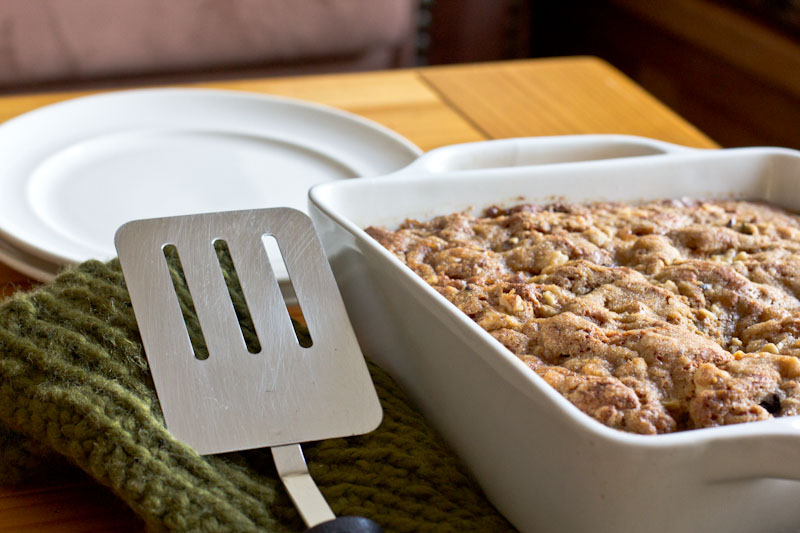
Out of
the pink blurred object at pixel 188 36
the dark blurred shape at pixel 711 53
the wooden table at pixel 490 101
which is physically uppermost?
the wooden table at pixel 490 101

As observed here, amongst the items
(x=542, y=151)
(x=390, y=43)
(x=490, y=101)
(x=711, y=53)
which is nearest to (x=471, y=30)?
(x=390, y=43)

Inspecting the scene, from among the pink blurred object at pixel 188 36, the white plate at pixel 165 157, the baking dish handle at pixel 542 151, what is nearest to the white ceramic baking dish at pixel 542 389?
the baking dish handle at pixel 542 151

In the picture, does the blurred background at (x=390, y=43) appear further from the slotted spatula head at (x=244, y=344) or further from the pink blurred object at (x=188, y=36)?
the slotted spatula head at (x=244, y=344)

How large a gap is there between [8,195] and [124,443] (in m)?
0.53

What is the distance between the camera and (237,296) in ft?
2.30

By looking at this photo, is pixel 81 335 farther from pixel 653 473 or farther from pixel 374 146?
pixel 374 146

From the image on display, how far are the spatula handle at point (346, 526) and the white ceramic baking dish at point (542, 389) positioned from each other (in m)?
0.11

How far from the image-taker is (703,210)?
2.76ft

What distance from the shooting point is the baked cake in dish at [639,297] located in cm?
55

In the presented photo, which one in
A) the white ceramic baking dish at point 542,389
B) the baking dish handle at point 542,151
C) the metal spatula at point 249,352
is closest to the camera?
the white ceramic baking dish at point 542,389

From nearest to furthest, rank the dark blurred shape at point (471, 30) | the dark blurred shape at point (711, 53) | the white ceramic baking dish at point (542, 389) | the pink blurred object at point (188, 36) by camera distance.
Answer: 1. the white ceramic baking dish at point (542, 389)
2. the pink blurred object at point (188, 36)
3. the dark blurred shape at point (711, 53)
4. the dark blurred shape at point (471, 30)

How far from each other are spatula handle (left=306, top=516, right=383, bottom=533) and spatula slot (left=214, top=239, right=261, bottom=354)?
0.59ft

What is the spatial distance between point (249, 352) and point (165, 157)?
574 millimetres

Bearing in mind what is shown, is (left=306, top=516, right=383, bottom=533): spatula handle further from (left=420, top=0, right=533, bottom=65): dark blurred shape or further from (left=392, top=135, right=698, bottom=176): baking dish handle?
(left=420, top=0, right=533, bottom=65): dark blurred shape
